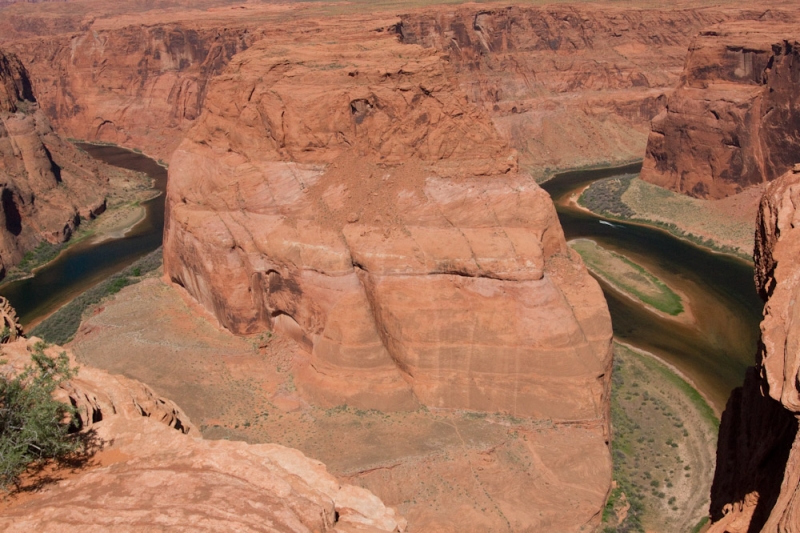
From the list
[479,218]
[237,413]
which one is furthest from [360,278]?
[237,413]

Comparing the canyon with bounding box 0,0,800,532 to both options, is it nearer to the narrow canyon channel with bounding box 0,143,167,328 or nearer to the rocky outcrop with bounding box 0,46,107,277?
the narrow canyon channel with bounding box 0,143,167,328

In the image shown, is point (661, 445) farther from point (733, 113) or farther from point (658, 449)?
point (733, 113)

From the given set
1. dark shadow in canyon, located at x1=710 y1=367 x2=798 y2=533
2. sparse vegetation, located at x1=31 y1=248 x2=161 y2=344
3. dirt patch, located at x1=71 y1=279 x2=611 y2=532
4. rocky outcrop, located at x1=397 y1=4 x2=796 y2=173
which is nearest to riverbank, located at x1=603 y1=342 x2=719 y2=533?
dirt patch, located at x1=71 y1=279 x2=611 y2=532

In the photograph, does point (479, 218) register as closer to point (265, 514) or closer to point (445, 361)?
point (445, 361)

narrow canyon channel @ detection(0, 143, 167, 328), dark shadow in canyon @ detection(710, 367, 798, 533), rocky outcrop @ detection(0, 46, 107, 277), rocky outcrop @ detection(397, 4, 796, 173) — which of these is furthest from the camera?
rocky outcrop @ detection(397, 4, 796, 173)

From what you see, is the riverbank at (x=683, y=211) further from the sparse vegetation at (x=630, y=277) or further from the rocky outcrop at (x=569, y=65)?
the rocky outcrop at (x=569, y=65)

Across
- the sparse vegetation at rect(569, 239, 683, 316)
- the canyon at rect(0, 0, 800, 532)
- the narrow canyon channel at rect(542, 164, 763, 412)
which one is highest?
the canyon at rect(0, 0, 800, 532)
